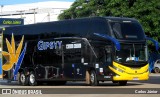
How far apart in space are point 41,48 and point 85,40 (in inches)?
160

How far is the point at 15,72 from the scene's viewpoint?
2934cm

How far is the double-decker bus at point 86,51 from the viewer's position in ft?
77.5

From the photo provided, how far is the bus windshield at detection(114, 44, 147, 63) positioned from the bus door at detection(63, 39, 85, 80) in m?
2.28

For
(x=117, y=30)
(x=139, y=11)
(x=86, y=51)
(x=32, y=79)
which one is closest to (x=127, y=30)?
(x=117, y=30)

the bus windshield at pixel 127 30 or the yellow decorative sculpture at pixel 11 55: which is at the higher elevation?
the bus windshield at pixel 127 30

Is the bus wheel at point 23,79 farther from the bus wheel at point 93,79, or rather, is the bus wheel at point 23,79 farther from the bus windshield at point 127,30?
the bus windshield at point 127,30

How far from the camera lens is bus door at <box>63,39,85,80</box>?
2473cm

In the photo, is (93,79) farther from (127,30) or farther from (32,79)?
(32,79)

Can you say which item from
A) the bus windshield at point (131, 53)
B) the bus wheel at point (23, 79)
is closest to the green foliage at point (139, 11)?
the bus wheel at point (23, 79)

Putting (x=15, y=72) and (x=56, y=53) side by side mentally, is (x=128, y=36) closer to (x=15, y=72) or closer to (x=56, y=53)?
(x=56, y=53)

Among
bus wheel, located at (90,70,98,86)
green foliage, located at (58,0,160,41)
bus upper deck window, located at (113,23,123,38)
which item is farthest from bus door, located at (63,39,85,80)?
green foliage, located at (58,0,160,41)

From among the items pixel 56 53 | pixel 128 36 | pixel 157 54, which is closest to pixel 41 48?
pixel 56 53

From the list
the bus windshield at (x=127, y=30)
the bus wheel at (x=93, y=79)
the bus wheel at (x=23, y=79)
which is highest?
the bus windshield at (x=127, y=30)

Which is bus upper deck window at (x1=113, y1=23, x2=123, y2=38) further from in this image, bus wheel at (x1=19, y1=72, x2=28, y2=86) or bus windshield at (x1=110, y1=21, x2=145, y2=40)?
bus wheel at (x1=19, y1=72, x2=28, y2=86)
